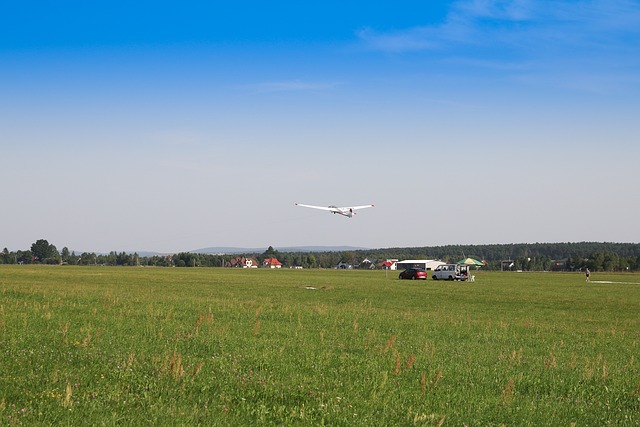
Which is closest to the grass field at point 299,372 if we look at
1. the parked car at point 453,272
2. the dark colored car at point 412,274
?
the parked car at point 453,272

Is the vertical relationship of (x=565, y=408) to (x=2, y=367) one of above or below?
below

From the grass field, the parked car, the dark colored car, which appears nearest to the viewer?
the grass field

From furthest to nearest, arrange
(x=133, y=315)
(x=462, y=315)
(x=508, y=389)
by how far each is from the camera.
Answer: (x=462, y=315), (x=133, y=315), (x=508, y=389)

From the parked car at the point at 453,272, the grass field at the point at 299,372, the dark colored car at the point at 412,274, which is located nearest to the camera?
the grass field at the point at 299,372

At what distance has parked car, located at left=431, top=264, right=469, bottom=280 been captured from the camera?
89312 millimetres

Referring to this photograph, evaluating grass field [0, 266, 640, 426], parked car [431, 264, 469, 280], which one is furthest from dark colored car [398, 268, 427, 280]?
grass field [0, 266, 640, 426]

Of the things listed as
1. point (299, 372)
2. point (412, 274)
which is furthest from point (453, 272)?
point (299, 372)

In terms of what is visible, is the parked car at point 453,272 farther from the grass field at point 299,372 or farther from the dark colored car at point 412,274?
the grass field at point 299,372

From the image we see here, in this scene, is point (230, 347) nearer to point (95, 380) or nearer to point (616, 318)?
point (95, 380)

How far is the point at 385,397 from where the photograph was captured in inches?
468

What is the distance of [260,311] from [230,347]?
11484mm

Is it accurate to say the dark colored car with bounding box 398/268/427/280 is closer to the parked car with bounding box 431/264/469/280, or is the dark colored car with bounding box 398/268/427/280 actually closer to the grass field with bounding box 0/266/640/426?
the parked car with bounding box 431/264/469/280

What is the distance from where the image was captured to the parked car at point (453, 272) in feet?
293

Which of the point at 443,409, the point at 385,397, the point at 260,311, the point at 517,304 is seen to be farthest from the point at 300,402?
the point at 517,304
